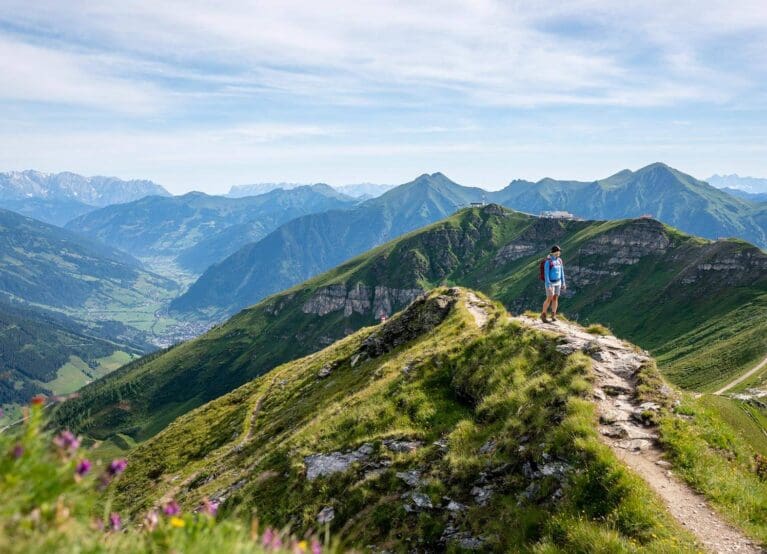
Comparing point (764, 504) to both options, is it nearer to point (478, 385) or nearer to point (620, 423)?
point (620, 423)

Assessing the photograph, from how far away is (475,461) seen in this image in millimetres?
18859

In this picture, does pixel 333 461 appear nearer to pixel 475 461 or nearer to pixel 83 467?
pixel 475 461

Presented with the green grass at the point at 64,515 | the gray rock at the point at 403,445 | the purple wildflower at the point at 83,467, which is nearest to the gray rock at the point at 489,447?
the gray rock at the point at 403,445

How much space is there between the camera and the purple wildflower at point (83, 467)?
5.11 m

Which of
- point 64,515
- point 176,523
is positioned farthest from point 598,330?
point 64,515

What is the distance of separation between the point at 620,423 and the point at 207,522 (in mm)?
16366

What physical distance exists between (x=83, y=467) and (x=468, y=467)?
16065 mm

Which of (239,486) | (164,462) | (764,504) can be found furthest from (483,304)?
(164,462)

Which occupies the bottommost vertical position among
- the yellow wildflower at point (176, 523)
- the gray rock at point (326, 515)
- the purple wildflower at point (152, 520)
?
the gray rock at point (326, 515)

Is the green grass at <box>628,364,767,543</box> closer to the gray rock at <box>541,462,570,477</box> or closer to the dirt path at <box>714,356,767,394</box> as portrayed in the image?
the gray rock at <box>541,462,570,477</box>

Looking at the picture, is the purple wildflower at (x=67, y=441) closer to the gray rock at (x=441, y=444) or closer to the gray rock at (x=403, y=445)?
the gray rock at (x=441, y=444)

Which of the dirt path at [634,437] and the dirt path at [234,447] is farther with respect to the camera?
the dirt path at [234,447]

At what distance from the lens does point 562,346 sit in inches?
930

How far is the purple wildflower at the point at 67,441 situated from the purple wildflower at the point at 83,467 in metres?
0.17
